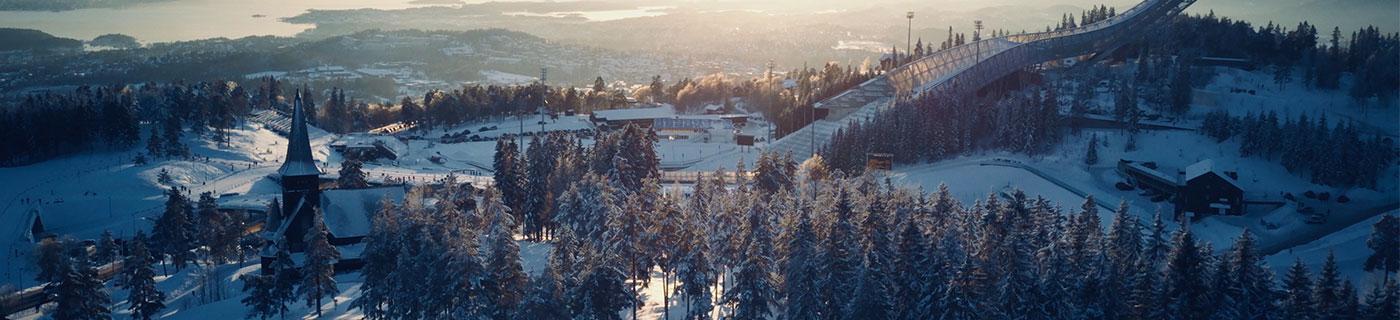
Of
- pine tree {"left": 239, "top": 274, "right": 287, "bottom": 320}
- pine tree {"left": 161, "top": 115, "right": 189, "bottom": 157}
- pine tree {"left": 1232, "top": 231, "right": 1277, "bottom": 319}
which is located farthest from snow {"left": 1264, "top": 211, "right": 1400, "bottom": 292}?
pine tree {"left": 161, "top": 115, "right": 189, "bottom": 157}

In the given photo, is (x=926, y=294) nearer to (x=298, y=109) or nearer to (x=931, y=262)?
(x=931, y=262)

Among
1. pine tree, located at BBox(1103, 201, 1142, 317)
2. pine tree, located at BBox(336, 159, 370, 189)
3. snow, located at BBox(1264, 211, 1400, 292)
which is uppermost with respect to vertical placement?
pine tree, located at BBox(1103, 201, 1142, 317)

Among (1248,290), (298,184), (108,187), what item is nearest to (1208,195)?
(1248,290)

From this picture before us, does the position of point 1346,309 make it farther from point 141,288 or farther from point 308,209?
point 141,288

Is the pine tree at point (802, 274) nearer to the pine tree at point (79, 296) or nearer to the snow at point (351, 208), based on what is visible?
the snow at point (351, 208)

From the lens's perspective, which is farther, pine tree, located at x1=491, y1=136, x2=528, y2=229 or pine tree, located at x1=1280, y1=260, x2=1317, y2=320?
Answer: pine tree, located at x1=491, y1=136, x2=528, y2=229

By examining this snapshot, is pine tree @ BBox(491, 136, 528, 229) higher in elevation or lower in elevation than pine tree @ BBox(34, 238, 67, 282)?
higher

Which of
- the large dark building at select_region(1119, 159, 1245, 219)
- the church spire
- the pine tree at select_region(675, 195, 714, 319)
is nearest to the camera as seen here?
the pine tree at select_region(675, 195, 714, 319)

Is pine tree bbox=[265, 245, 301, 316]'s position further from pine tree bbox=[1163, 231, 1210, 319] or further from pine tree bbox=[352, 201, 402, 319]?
pine tree bbox=[1163, 231, 1210, 319]
